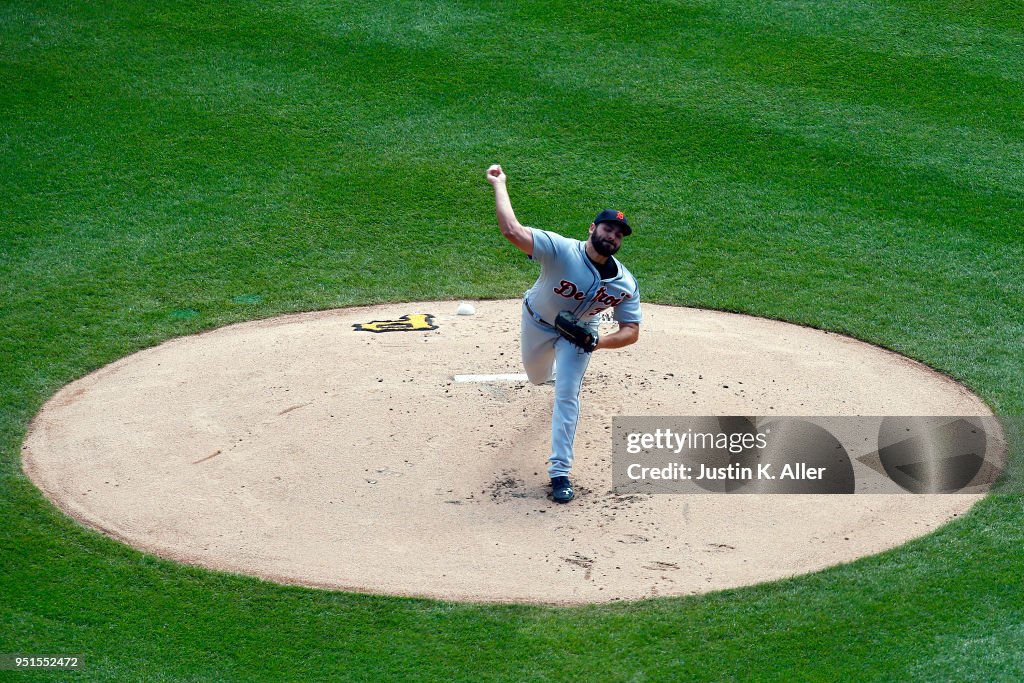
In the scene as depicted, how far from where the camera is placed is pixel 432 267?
10250mm

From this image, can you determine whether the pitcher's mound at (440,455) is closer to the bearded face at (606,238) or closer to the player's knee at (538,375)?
the player's knee at (538,375)

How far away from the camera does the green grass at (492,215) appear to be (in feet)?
18.2

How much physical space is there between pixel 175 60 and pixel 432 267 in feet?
15.7

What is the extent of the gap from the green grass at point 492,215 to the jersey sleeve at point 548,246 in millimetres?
2031

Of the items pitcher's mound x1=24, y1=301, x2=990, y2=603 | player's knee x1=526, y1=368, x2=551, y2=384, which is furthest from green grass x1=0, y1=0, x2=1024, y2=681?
player's knee x1=526, y1=368, x2=551, y2=384

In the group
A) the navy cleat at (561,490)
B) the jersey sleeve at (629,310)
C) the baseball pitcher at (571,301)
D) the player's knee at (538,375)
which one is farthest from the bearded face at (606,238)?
the navy cleat at (561,490)

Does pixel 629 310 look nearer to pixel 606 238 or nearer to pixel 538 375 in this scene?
pixel 606 238

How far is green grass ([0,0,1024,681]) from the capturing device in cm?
555

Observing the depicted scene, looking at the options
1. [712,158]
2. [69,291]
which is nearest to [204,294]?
[69,291]

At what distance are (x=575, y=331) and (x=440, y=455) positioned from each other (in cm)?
136

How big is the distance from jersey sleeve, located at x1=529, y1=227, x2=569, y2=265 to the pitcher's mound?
4.69 ft

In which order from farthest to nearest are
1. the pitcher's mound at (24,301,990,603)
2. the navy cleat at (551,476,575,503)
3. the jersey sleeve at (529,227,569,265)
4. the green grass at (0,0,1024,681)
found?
the navy cleat at (551,476,575,503) < the jersey sleeve at (529,227,569,265) < the pitcher's mound at (24,301,990,603) < the green grass at (0,0,1024,681)

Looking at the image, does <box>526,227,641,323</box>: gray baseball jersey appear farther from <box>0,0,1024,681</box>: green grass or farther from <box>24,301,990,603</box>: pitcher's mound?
<box>0,0,1024,681</box>: green grass

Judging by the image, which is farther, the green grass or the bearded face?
the bearded face
